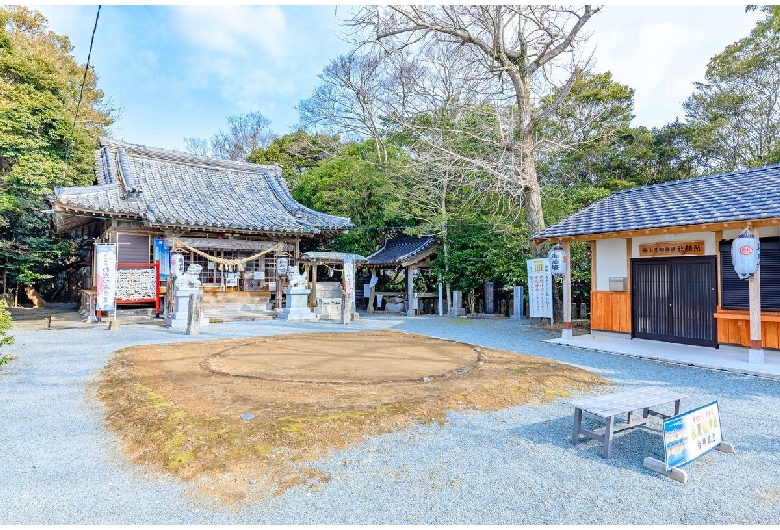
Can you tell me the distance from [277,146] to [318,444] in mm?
26486

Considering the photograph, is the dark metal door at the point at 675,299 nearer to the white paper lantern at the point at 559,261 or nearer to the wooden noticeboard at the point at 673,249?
the wooden noticeboard at the point at 673,249

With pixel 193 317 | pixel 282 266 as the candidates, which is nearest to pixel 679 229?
pixel 193 317

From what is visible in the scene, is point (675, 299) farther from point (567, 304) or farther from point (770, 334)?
point (567, 304)

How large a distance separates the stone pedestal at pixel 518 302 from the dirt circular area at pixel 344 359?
20.4 ft

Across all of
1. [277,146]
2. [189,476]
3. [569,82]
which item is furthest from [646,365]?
[277,146]

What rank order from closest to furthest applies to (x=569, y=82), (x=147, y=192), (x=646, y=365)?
(x=646, y=365) → (x=569, y=82) → (x=147, y=192)

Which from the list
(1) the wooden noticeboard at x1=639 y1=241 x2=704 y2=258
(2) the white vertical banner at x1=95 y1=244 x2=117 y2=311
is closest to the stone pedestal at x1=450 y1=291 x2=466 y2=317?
(1) the wooden noticeboard at x1=639 y1=241 x2=704 y2=258

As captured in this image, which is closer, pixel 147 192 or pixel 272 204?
pixel 147 192

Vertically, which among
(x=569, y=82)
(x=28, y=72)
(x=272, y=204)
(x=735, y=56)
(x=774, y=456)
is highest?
(x=735, y=56)

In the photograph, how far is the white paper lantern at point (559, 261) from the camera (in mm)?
10328

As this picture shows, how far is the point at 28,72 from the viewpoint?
16656 mm

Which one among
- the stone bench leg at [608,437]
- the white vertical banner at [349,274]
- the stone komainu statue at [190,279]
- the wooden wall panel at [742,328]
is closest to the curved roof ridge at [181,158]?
the stone komainu statue at [190,279]

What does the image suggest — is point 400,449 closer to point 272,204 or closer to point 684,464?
point 684,464

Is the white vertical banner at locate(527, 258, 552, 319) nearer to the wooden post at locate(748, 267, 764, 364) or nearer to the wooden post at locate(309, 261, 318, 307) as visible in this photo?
the wooden post at locate(748, 267, 764, 364)
